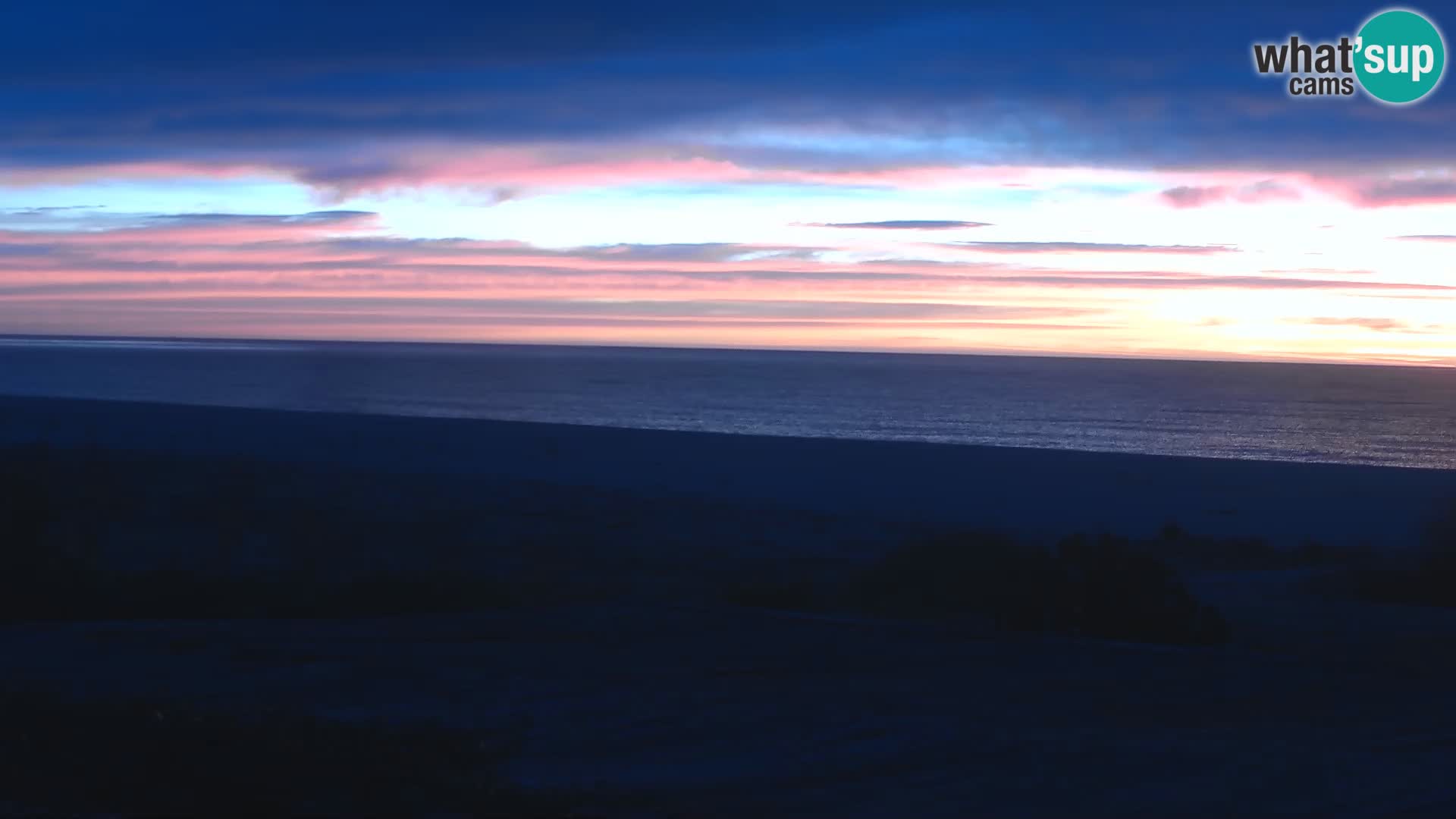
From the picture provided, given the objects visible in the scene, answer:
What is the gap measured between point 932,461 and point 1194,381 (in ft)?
380

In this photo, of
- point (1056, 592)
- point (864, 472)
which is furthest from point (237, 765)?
point (864, 472)

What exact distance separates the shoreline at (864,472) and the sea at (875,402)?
446 inches

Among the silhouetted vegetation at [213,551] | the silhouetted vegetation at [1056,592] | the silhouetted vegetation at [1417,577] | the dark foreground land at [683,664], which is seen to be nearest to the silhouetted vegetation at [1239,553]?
the dark foreground land at [683,664]

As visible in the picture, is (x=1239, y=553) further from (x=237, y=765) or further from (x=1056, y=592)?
(x=237, y=765)

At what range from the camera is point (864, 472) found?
36.1 m

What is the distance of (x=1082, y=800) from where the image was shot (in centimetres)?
658

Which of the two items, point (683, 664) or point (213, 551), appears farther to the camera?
point (213, 551)

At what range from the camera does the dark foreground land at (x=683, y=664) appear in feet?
21.4

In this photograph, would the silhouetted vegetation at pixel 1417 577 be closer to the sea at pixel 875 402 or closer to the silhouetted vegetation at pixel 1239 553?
the silhouetted vegetation at pixel 1239 553

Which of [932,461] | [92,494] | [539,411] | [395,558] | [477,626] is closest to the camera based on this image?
[477,626]

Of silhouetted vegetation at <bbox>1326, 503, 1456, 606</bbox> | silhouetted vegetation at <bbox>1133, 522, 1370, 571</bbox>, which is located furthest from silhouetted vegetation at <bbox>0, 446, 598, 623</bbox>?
silhouetted vegetation at <bbox>1133, 522, 1370, 571</bbox>

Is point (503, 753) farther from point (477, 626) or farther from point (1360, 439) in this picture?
point (1360, 439)

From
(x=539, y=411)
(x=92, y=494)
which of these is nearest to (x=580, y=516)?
(x=92, y=494)

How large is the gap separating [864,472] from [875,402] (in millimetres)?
52280
